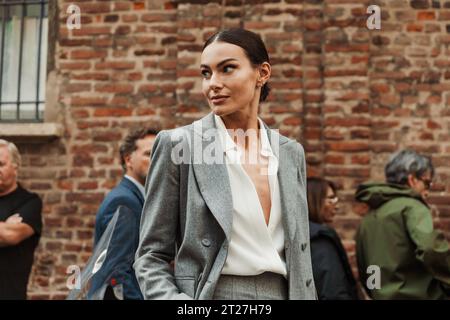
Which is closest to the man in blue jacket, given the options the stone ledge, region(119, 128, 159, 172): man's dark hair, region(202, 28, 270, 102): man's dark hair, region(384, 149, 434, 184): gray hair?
region(119, 128, 159, 172): man's dark hair

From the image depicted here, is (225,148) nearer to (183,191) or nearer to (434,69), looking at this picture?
(183,191)

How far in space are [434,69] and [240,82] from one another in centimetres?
457

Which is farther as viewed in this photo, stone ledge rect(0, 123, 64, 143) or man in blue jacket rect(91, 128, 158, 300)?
stone ledge rect(0, 123, 64, 143)

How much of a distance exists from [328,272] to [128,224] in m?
1.22

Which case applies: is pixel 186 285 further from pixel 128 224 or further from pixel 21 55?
pixel 21 55

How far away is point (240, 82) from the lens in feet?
8.65

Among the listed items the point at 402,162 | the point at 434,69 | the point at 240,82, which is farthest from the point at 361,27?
the point at 240,82

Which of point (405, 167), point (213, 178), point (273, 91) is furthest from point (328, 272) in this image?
point (213, 178)

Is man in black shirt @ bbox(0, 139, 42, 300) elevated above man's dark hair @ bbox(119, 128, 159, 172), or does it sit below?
below

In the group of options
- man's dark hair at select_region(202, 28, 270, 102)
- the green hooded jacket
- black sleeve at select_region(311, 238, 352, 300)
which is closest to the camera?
man's dark hair at select_region(202, 28, 270, 102)

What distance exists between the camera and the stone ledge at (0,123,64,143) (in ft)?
22.9

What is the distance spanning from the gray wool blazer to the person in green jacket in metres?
2.62

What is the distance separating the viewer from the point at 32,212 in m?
5.41

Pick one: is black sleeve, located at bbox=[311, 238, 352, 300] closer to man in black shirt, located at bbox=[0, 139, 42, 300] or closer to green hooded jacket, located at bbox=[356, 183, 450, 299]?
green hooded jacket, located at bbox=[356, 183, 450, 299]
